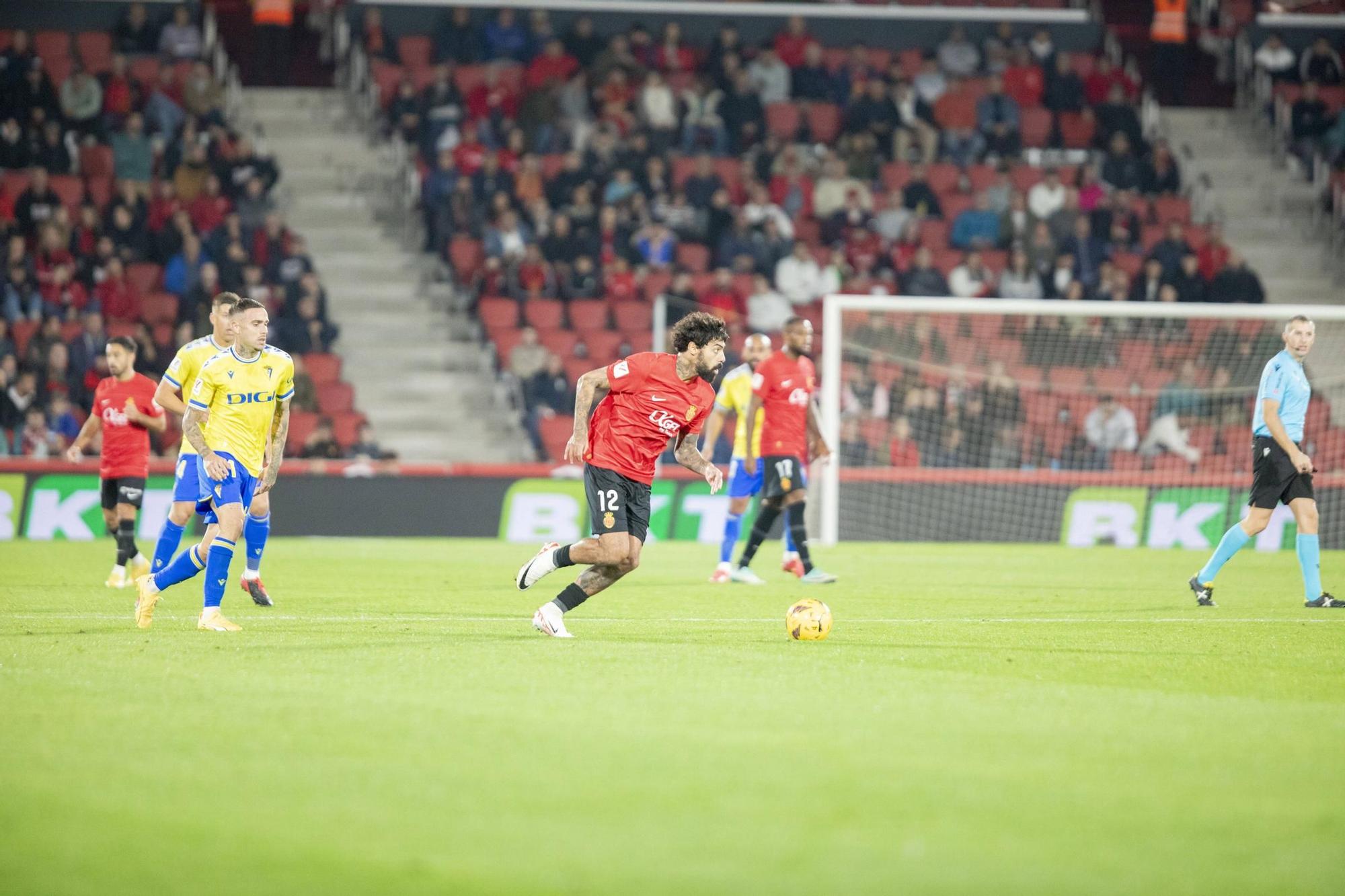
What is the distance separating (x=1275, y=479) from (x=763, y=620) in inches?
160

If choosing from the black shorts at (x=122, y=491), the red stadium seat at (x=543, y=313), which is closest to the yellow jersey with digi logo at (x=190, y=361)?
the black shorts at (x=122, y=491)

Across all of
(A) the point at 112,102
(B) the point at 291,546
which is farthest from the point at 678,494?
(A) the point at 112,102

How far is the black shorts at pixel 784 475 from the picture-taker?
611 inches

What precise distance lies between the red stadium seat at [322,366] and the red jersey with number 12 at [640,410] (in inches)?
564

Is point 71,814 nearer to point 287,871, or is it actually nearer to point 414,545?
point 287,871

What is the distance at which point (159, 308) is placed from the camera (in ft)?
78.1

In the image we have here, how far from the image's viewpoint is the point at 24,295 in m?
23.5

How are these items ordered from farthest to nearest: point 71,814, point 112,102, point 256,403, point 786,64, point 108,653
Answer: point 786,64 → point 112,102 → point 256,403 → point 108,653 → point 71,814

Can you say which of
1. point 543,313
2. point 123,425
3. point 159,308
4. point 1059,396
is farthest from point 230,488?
point 1059,396

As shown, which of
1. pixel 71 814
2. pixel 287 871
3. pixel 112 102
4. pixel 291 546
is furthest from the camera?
pixel 112 102

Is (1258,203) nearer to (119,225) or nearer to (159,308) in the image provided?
(159,308)

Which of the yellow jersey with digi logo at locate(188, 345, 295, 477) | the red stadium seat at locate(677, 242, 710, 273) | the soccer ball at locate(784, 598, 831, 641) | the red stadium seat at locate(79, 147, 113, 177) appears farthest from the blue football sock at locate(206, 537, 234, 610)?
the red stadium seat at locate(79, 147, 113, 177)

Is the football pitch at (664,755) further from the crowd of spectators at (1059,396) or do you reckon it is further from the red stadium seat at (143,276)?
the red stadium seat at (143,276)

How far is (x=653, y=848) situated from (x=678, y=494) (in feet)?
57.5
